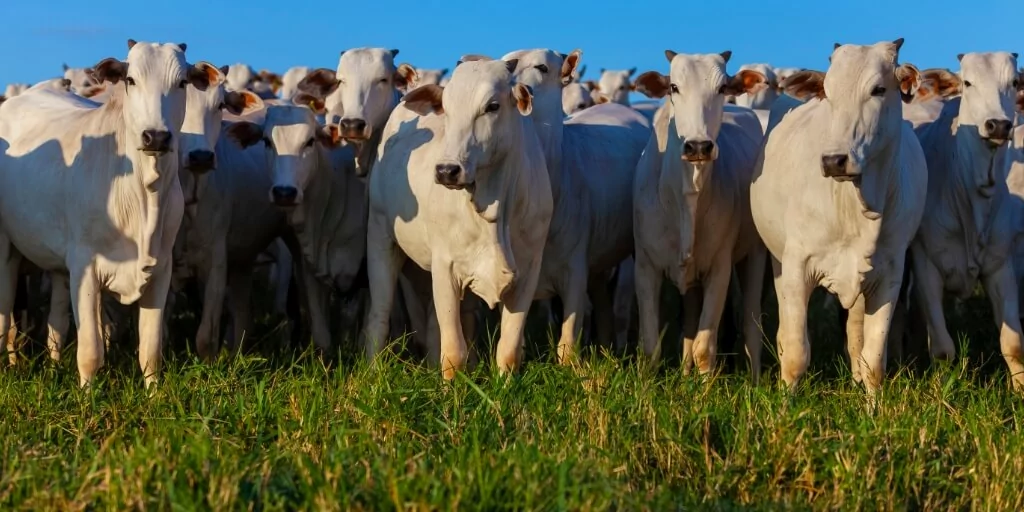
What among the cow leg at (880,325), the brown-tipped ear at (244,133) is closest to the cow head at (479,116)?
the cow leg at (880,325)

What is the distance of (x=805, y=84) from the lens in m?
9.37

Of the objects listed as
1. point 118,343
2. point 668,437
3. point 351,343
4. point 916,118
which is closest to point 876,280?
point 668,437

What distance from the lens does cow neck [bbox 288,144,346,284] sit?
11117 mm

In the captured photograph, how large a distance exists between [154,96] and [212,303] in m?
2.32

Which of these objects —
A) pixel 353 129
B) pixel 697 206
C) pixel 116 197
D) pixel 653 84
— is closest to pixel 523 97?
pixel 697 206

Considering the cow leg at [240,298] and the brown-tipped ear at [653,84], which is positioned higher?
the brown-tipped ear at [653,84]

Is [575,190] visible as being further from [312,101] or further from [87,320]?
[87,320]

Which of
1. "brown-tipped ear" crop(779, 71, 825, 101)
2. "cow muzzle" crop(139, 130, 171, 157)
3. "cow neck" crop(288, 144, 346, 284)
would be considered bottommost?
"cow neck" crop(288, 144, 346, 284)

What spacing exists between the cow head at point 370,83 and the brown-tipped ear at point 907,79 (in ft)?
12.2

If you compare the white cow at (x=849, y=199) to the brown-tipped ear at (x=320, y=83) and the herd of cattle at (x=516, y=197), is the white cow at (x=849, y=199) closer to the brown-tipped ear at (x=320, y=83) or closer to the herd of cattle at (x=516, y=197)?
the herd of cattle at (x=516, y=197)

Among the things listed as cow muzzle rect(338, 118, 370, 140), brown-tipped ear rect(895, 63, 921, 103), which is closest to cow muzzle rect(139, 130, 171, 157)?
cow muzzle rect(338, 118, 370, 140)

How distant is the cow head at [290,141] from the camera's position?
1060 centimetres

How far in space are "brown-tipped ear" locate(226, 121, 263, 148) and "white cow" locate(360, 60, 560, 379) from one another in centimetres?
131

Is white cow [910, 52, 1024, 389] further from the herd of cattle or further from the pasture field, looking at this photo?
the pasture field
